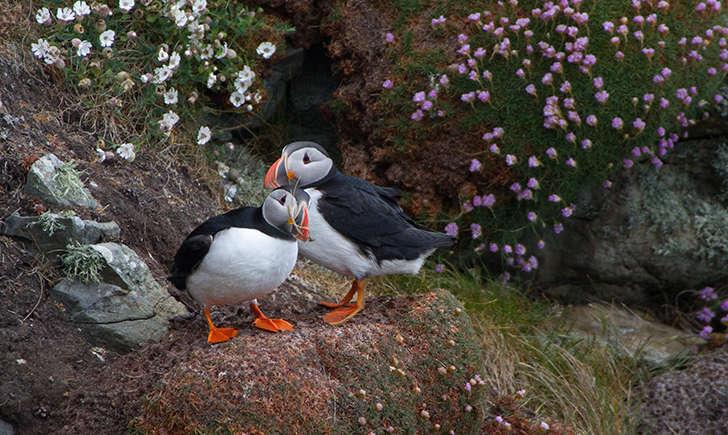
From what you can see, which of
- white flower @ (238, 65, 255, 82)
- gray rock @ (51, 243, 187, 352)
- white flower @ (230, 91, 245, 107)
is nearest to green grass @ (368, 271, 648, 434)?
white flower @ (230, 91, 245, 107)

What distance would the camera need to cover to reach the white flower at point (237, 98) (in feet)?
16.9

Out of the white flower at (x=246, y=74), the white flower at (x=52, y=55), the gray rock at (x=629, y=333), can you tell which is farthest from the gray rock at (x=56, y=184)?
the gray rock at (x=629, y=333)

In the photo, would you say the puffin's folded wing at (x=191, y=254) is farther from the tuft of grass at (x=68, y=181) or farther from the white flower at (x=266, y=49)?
the white flower at (x=266, y=49)

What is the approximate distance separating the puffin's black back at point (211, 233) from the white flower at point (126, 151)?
4.70ft

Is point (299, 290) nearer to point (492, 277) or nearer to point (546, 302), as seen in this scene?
point (492, 277)

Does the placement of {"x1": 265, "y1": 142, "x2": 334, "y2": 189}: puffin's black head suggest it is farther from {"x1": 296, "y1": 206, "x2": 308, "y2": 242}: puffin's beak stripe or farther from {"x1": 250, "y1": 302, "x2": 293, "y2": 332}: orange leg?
{"x1": 250, "y1": 302, "x2": 293, "y2": 332}: orange leg

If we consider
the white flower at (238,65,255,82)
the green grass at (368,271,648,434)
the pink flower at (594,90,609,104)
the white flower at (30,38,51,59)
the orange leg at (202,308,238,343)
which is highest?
the pink flower at (594,90,609,104)

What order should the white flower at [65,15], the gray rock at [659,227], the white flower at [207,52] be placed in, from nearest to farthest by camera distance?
the white flower at [65,15] → the white flower at [207,52] → the gray rock at [659,227]

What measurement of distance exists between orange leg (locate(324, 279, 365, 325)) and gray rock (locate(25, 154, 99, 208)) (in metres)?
1.43

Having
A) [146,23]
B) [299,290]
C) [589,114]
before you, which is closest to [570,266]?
[589,114]

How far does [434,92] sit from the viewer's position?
5062 mm

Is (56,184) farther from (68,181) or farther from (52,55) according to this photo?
(52,55)

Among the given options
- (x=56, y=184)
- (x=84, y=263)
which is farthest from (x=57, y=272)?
(x=56, y=184)

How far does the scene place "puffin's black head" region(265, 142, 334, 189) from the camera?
3.57 metres
